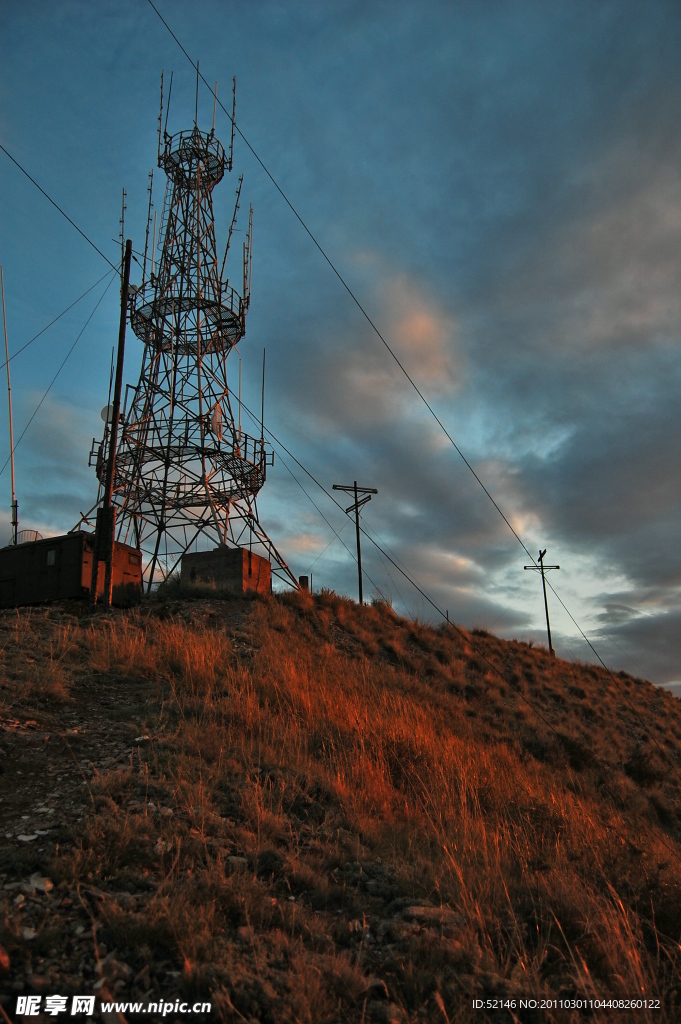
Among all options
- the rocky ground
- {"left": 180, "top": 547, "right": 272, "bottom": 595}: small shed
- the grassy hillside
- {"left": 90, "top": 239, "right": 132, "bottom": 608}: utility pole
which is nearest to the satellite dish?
{"left": 180, "top": 547, "right": 272, "bottom": 595}: small shed

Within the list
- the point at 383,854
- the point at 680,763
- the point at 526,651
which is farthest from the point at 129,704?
the point at 526,651

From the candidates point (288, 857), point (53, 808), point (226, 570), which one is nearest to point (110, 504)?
point (226, 570)

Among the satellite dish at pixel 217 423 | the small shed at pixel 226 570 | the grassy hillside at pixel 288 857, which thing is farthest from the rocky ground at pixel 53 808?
the satellite dish at pixel 217 423

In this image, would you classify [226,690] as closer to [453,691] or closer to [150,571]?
[453,691]

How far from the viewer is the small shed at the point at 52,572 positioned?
1499cm

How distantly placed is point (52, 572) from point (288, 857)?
41.8ft

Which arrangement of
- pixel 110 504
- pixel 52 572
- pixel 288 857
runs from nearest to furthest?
pixel 288 857 → pixel 110 504 → pixel 52 572

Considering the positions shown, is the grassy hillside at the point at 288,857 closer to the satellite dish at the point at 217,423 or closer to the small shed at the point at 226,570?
the small shed at the point at 226,570

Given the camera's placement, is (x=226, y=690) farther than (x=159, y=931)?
Yes

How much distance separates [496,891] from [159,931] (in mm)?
2173

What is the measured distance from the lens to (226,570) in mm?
19750

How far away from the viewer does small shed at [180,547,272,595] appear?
19500 millimetres

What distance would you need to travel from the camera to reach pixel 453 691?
16172mm

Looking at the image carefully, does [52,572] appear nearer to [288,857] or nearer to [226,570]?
[226,570]
